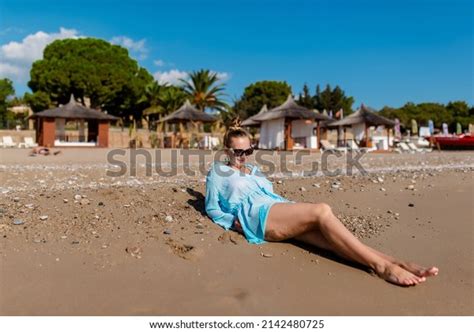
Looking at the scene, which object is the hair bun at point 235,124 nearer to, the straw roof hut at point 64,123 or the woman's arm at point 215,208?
the woman's arm at point 215,208

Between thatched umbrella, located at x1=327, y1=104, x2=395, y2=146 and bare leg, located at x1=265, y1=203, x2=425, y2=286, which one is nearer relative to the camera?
bare leg, located at x1=265, y1=203, x2=425, y2=286

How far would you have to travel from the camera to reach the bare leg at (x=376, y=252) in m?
2.59

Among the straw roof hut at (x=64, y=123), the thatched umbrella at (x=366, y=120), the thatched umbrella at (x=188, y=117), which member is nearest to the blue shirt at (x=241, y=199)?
the thatched umbrella at (x=366, y=120)

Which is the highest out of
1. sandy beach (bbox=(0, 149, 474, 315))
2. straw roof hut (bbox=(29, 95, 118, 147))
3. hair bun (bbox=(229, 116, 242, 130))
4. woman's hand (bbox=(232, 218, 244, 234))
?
straw roof hut (bbox=(29, 95, 118, 147))

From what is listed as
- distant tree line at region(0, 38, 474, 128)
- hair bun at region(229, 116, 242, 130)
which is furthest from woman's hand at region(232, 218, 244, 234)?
distant tree line at region(0, 38, 474, 128)

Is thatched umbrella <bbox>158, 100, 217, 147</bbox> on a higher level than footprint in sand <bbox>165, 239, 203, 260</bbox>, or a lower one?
higher

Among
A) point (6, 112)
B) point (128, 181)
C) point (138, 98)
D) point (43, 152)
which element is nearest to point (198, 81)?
point (138, 98)

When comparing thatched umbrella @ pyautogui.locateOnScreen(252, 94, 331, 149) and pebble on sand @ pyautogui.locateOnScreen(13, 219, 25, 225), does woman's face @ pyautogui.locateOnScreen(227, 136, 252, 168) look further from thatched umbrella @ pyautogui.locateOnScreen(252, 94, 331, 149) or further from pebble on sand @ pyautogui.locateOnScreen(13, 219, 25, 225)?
thatched umbrella @ pyautogui.locateOnScreen(252, 94, 331, 149)

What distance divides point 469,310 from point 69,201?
3607 millimetres

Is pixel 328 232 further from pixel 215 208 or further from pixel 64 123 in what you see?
pixel 64 123

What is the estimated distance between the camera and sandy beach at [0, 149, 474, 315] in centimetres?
235

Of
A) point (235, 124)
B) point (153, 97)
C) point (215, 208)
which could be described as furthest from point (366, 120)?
point (215, 208)

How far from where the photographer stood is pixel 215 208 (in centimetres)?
353

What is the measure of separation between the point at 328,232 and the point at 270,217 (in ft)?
1.58
